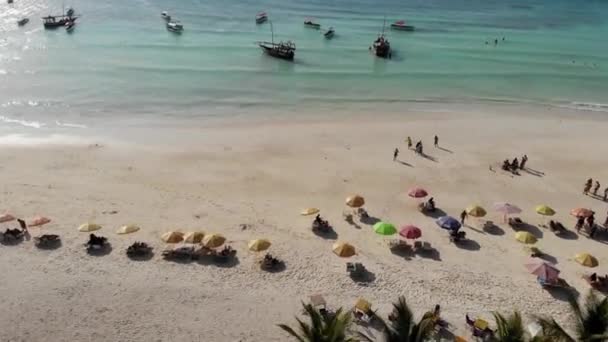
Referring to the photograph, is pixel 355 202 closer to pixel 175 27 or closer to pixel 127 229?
pixel 127 229

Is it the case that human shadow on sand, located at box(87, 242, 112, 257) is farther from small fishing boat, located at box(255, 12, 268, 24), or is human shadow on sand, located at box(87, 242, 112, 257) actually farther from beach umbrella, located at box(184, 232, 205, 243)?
small fishing boat, located at box(255, 12, 268, 24)

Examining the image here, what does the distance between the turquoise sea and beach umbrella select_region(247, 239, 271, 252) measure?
18.4 metres

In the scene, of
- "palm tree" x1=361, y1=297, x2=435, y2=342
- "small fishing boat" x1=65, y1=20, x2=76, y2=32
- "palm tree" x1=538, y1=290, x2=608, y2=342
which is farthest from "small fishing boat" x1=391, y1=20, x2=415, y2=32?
"palm tree" x1=361, y1=297, x2=435, y2=342

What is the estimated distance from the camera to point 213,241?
1870 centimetres

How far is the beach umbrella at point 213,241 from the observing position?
61.2 ft

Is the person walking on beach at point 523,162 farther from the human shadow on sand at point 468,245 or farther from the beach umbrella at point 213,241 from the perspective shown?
the beach umbrella at point 213,241

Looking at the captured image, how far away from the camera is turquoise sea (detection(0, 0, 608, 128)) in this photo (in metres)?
38.1

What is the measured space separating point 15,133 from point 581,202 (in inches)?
1255

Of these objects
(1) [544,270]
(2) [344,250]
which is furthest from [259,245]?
(1) [544,270]

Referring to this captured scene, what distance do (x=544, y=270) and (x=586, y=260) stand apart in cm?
227

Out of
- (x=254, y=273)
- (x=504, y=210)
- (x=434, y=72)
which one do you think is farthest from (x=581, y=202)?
(x=434, y=72)

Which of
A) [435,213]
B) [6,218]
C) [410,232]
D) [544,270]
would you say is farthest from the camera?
[435,213]

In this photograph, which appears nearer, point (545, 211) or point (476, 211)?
point (476, 211)

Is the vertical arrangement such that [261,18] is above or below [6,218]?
above
